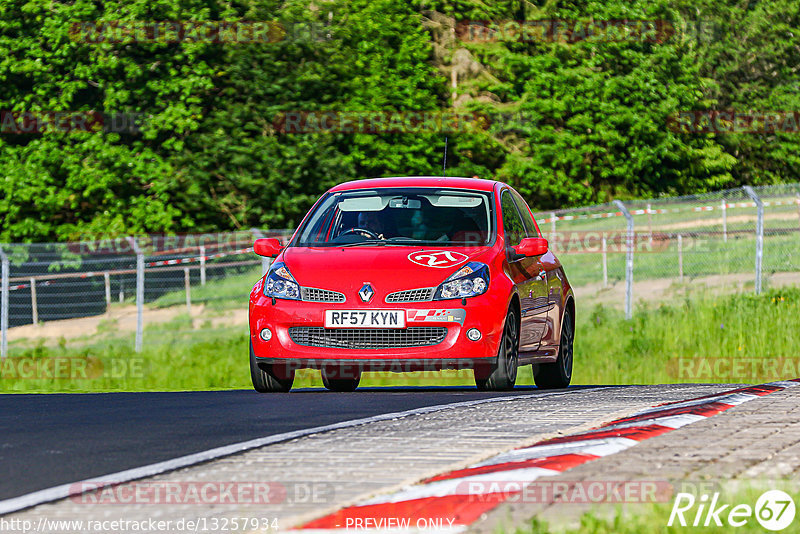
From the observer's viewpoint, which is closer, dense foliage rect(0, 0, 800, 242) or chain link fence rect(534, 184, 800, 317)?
chain link fence rect(534, 184, 800, 317)

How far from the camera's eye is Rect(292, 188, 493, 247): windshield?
37.2ft

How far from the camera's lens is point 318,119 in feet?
130

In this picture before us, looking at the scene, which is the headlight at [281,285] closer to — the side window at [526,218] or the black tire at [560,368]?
the side window at [526,218]

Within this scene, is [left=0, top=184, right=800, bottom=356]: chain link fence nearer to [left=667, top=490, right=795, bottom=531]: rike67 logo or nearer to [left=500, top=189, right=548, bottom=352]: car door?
[left=500, top=189, right=548, bottom=352]: car door

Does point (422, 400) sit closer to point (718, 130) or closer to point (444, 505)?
point (444, 505)

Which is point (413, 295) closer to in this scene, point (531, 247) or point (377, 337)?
point (377, 337)

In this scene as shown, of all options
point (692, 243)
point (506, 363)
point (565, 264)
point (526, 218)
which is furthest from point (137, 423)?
point (692, 243)

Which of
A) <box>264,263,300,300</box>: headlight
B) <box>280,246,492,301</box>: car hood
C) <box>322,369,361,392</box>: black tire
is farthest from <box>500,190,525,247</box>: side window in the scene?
<box>322,369,361,392</box>: black tire

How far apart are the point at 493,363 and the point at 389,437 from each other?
3854 millimetres

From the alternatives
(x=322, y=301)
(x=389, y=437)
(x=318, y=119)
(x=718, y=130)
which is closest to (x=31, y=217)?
(x=318, y=119)

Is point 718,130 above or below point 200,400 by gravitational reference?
above

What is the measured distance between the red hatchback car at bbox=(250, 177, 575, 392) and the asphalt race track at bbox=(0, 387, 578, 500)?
32 cm

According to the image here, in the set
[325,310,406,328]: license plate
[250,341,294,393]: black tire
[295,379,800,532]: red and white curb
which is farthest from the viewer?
[250,341,294,393]: black tire

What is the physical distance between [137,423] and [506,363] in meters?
3.53
